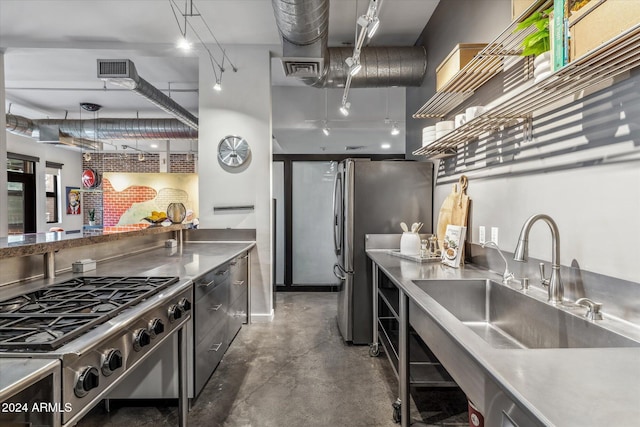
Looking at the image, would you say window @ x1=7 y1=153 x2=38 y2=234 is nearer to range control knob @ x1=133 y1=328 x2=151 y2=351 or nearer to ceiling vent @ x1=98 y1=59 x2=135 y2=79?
ceiling vent @ x1=98 y1=59 x2=135 y2=79

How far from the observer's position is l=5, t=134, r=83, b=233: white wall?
722 centimetres

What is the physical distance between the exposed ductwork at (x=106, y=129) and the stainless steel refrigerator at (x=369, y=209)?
4119mm

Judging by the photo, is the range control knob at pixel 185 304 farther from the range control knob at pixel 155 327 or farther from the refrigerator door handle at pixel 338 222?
the refrigerator door handle at pixel 338 222

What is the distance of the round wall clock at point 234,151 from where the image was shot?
147 inches

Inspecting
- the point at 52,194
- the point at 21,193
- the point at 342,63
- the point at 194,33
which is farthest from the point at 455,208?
the point at 52,194

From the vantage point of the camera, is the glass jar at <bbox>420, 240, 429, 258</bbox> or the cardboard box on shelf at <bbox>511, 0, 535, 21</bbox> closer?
the cardboard box on shelf at <bbox>511, 0, 535, 21</bbox>

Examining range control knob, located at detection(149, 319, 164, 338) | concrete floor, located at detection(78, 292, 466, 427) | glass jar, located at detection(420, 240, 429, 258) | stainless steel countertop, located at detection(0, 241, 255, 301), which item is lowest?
concrete floor, located at detection(78, 292, 466, 427)

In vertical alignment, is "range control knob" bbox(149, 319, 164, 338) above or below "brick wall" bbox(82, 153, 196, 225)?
below

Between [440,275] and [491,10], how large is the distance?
1705 millimetres

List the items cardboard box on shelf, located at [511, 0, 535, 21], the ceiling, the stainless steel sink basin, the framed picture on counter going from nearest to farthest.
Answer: the stainless steel sink basin → cardboard box on shelf, located at [511, 0, 535, 21] → the ceiling → the framed picture on counter

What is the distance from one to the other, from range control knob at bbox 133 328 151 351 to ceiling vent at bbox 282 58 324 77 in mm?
2410

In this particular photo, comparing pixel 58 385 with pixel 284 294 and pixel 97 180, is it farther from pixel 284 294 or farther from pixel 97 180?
pixel 97 180

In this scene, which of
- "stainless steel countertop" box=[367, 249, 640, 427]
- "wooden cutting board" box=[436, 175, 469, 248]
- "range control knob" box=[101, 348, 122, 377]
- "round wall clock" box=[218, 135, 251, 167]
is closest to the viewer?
"stainless steel countertop" box=[367, 249, 640, 427]

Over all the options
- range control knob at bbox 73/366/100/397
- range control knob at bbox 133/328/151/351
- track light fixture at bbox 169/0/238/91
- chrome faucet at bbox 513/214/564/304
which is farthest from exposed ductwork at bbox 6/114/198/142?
chrome faucet at bbox 513/214/564/304
